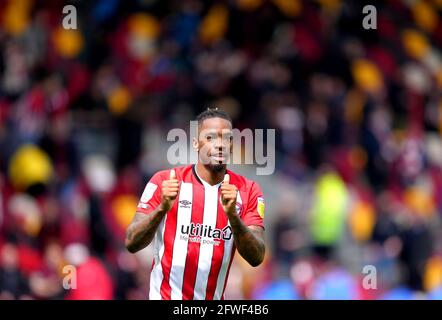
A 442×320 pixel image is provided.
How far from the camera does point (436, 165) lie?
18.3 metres

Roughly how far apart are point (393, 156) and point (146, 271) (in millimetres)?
6259

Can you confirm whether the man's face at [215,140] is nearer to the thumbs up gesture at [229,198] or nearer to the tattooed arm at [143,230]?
the thumbs up gesture at [229,198]

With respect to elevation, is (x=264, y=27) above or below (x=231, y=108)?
above

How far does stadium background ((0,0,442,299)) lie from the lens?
14.0m

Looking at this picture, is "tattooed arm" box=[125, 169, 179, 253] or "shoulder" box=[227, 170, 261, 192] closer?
"tattooed arm" box=[125, 169, 179, 253]

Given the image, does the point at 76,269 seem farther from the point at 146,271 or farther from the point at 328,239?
the point at 328,239

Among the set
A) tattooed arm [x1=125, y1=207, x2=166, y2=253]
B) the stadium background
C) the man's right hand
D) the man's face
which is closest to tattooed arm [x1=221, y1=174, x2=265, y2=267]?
the man's face

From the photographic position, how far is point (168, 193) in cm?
677

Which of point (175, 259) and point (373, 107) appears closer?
point (175, 259)

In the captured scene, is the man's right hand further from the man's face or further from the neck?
the neck

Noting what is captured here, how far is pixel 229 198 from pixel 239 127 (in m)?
10.1
